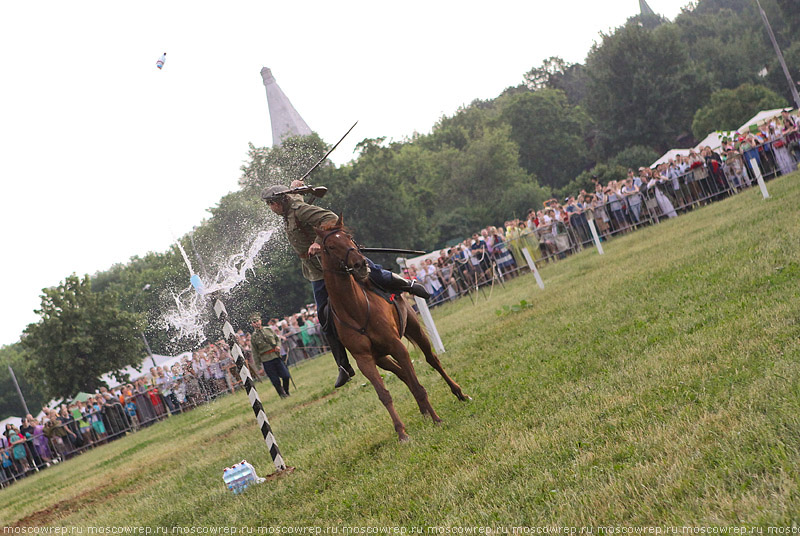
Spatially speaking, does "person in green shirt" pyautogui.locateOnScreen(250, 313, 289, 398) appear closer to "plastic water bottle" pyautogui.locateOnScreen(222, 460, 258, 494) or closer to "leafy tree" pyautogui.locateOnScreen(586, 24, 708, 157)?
"plastic water bottle" pyautogui.locateOnScreen(222, 460, 258, 494)

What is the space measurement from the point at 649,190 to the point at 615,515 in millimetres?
25195

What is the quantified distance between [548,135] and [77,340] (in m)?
64.3

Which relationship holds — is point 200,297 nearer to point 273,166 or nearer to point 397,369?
point 273,166

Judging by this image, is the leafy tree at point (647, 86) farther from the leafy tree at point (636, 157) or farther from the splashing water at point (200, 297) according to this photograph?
the splashing water at point (200, 297)

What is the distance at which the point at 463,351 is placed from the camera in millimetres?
13656

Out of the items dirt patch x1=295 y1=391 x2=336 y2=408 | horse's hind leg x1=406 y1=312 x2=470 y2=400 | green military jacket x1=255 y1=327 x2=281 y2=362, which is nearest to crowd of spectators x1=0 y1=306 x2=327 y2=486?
green military jacket x1=255 y1=327 x2=281 y2=362

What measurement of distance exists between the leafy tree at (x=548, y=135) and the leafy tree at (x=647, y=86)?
28.5 ft

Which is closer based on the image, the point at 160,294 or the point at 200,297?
the point at 200,297

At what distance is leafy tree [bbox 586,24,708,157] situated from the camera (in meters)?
76.8

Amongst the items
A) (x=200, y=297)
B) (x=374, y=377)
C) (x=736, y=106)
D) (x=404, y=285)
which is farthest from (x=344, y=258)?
(x=736, y=106)

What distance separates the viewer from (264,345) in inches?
771

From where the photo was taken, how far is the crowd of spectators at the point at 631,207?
88.5 feet

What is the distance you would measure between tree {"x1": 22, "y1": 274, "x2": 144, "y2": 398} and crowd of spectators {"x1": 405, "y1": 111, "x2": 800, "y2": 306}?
808 inches

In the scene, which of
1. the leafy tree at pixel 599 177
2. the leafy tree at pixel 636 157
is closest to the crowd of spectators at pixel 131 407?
the leafy tree at pixel 599 177
